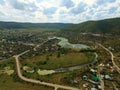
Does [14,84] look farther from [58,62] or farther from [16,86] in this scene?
[58,62]

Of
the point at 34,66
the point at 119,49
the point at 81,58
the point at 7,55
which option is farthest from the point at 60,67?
the point at 119,49

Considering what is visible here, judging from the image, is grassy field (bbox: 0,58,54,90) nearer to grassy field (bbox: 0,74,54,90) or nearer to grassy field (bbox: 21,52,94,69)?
grassy field (bbox: 0,74,54,90)

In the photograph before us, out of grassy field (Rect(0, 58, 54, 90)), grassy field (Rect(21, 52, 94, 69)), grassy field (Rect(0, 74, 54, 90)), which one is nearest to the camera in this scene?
grassy field (Rect(0, 74, 54, 90))

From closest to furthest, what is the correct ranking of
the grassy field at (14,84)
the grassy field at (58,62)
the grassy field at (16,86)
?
the grassy field at (16,86)
the grassy field at (14,84)
the grassy field at (58,62)

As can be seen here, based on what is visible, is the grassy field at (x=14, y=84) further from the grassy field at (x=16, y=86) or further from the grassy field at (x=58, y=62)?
the grassy field at (x=58, y=62)

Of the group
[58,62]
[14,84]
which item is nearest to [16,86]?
[14,84]

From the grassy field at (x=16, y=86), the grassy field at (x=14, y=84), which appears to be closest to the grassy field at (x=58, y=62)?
the grassy field at (x=14, y=84)

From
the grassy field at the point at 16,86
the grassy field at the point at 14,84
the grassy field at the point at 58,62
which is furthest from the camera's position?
the grassy field at the point at 58,62

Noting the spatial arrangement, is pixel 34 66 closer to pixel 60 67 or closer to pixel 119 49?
pixel 60 67

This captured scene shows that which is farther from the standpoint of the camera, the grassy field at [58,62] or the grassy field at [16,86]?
the grassy field at [58,62]

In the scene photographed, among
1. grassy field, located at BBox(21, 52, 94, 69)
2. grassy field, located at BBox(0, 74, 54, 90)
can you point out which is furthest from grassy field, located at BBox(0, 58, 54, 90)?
grassy field, located at BBox(21, 52, 94, 69)

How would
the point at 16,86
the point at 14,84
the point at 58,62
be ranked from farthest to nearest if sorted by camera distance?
1. the point at 58,62
2. the point at 14,84
3. the point at 16,86

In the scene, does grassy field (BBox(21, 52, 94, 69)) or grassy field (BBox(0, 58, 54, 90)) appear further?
grassy field (BBox(21, 52, 94, 69))
